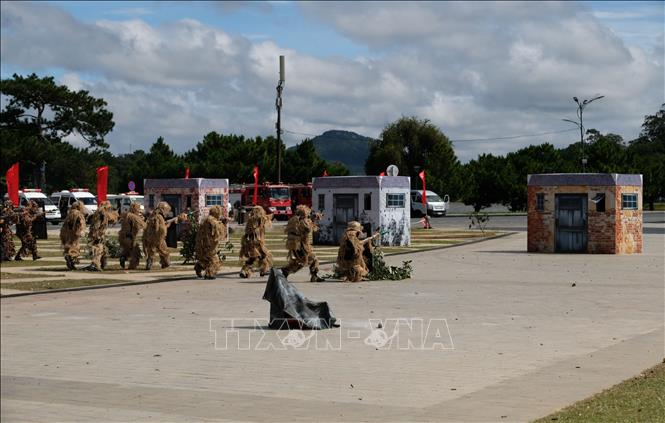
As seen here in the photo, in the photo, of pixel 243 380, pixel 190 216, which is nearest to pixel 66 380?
pixel 243 380

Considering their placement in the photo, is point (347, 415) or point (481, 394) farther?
point (481, 394)

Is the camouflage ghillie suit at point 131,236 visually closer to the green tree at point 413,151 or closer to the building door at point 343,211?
the building door at point 343,211

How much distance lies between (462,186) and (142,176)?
26.0 metres

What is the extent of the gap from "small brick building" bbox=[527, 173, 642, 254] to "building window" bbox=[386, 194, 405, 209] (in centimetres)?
554

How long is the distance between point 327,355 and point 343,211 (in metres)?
29.0

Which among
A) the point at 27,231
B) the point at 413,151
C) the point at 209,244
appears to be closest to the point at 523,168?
the point at 413,151

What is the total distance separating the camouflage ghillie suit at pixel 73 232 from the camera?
89.3 ft

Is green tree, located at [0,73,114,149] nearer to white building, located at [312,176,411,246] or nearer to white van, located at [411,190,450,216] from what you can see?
white building, located at [312,176,411,246]

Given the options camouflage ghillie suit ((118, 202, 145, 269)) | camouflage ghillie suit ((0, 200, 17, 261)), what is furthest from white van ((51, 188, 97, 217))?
camouflage ghillie suit ((118, 202, 145, 269))

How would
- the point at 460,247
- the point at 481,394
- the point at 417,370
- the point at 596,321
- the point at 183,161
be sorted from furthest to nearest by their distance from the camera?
1. the point at 183,161
2. the point at 460,247
3. the point at 596,321
4. the point at 417,370
5. the point at 481,394

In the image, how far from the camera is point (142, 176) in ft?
295

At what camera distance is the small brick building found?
37781 mm

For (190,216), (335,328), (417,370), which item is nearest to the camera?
(417,370)

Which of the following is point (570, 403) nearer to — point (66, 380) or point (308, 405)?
point (308, 405)
